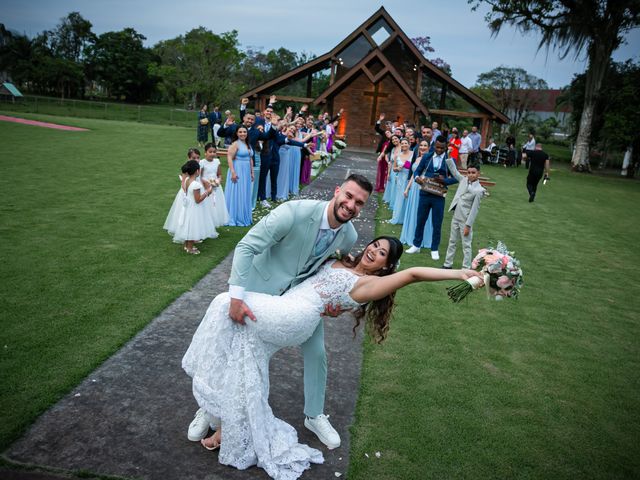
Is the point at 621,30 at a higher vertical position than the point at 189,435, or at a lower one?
higher

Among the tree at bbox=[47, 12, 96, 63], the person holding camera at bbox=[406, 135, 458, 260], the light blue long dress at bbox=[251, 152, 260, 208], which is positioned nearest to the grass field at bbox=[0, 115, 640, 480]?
the person holding camera at bbox=[406, 135, 458, 260]

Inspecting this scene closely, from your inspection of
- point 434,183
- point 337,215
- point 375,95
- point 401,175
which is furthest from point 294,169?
point 375,95

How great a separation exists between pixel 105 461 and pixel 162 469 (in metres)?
0.42

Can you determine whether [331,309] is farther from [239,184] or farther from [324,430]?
[239,184]

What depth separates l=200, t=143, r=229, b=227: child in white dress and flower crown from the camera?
29.0ft

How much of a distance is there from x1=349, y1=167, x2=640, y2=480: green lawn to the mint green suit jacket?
1.54m

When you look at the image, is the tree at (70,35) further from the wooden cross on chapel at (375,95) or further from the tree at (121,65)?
the wooden cross on chapel at (375,95)

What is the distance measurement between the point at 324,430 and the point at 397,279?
5.09 ft

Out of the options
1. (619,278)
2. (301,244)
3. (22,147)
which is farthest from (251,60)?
(301,244)

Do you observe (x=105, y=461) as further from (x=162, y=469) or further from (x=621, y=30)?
(x=621, y=30)

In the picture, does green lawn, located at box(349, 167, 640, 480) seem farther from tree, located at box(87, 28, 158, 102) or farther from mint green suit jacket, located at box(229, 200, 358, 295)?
tree, located at box(87, 28, 158, 102)

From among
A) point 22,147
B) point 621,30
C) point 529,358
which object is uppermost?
point 621,30

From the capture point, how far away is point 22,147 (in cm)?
1742

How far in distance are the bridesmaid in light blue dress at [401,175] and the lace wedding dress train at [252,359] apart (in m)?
8.77
